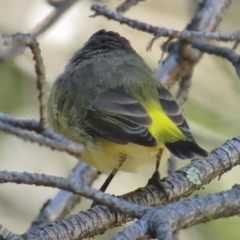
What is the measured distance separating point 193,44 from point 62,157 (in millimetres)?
2480

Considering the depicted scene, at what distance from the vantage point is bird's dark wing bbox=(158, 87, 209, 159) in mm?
3117

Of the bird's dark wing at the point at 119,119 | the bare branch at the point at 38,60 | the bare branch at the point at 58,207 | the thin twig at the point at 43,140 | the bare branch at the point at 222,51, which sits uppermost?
the bare branch at the point at 222,51

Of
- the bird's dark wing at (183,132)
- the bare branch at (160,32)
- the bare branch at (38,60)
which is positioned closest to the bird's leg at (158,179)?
the bird's dark wing at (183,132)

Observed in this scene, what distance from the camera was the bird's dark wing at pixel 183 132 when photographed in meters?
3.12

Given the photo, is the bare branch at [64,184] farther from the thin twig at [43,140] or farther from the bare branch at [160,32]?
the bare branch at [160,32]

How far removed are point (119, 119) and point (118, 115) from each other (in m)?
0.04

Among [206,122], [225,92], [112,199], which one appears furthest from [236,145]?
[225,92]

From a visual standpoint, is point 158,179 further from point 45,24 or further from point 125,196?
point 45,24

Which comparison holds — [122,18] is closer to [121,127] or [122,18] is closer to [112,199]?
[121,127]

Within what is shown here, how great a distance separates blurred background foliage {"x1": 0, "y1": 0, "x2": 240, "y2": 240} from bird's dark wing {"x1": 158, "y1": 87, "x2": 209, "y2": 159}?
131cm

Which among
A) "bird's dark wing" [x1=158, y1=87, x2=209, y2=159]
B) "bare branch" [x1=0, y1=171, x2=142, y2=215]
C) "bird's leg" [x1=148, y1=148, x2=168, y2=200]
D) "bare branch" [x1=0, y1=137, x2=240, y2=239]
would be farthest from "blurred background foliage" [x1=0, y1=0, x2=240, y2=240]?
"bare branch" [x1=0, y1=171, x2=142, y2=215]

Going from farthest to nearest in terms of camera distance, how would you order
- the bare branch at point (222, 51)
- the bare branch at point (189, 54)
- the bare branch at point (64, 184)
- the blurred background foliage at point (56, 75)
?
the blurred background foliage at point (56, 75) < the bare branch at point (189, 54) < the bare branch at point (222, 51) < the bare branch at point (64, 184)

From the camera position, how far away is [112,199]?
7.32ft

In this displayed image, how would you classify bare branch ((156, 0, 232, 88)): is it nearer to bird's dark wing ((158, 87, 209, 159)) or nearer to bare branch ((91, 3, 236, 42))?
bird's dark wing ((158, 87, 209, 159))
